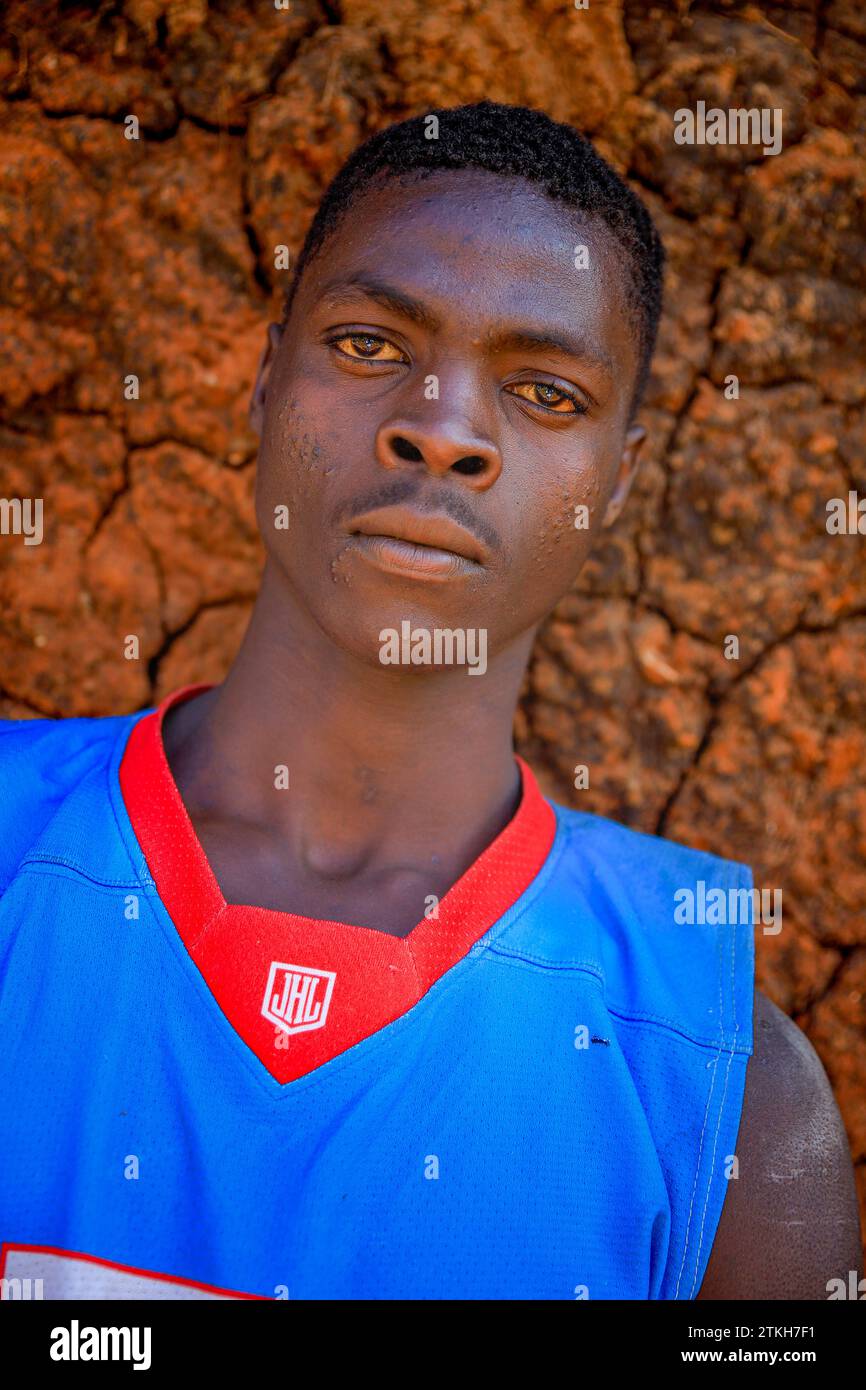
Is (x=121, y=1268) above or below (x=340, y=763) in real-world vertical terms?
below

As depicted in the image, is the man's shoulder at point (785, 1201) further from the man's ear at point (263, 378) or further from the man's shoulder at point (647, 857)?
the man's ear at point (263, 378)

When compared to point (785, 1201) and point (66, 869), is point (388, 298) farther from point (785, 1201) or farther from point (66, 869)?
point (785, 1201)

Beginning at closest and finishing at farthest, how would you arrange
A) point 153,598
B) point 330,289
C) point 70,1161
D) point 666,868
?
point 70,1161 → point 330,289 → point 666,868 → point 153,598

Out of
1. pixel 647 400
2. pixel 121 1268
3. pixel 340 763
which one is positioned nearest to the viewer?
pixel 121 1268

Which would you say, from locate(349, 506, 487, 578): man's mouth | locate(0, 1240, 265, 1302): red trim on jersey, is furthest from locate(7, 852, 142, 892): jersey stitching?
locate(349, 506, 487, 578): man's mouth

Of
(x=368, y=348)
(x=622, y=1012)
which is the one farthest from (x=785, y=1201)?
(x=368, y=348)

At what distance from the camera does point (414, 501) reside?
4.80 feet

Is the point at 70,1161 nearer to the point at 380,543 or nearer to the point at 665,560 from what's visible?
the point at 380,543

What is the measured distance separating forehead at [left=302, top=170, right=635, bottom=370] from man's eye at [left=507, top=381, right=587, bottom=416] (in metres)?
0.09


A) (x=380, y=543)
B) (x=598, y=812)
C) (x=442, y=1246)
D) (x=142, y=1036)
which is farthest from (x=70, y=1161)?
→ (x=598, y=812)

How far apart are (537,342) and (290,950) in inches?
36.0

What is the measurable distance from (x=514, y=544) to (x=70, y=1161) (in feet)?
3.21

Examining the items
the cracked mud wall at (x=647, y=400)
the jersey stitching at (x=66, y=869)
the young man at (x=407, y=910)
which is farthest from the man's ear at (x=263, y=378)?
the jersey stitching at (x=66, y=869)

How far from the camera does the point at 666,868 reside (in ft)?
5.96
